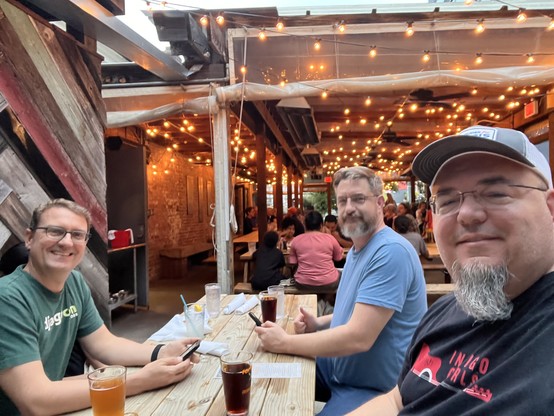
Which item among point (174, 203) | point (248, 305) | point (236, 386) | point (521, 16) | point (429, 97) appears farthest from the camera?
point (174, 203)

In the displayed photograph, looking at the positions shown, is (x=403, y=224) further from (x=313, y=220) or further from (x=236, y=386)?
(x=236, y=386)

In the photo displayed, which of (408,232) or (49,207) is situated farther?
(408,232)

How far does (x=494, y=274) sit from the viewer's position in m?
0.91

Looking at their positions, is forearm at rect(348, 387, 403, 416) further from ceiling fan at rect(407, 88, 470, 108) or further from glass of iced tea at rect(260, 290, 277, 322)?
ceiling fan at rect(407, 88, 470, 108)

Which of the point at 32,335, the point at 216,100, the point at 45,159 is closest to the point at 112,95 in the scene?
the point at 216,100

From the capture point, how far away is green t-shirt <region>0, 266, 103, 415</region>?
1290 millimetres

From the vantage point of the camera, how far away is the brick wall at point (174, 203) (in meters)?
7.48

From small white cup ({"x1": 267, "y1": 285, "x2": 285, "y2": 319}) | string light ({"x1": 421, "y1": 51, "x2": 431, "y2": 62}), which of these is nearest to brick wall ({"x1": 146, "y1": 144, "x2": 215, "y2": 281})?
string light ({"x1": 421, "y1": 51, "x2": 431, "y2": 62})

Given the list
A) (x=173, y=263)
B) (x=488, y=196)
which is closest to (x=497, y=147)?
(x=488, y=196)

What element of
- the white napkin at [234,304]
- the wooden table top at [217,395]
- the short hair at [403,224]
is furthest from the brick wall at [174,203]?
the wooden table top at [217,395]

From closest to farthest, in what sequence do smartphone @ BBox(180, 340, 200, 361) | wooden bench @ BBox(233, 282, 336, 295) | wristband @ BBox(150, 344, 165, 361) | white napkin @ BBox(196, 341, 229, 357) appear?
smartphone @ BBox(180, 340, 200, 361), wristband @ BBox(150, 344, 165, 361), white napkin @ BBox(196, 341, 229, 357), wooden bench @ BBox(233, 282, 336, 295)

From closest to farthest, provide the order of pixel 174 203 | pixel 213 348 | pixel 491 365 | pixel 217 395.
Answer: pixel 491 365, pixel 217 395, pixel 213 348, pixel 174 203

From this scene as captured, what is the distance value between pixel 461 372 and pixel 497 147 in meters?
0.58

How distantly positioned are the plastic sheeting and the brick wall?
345cm
